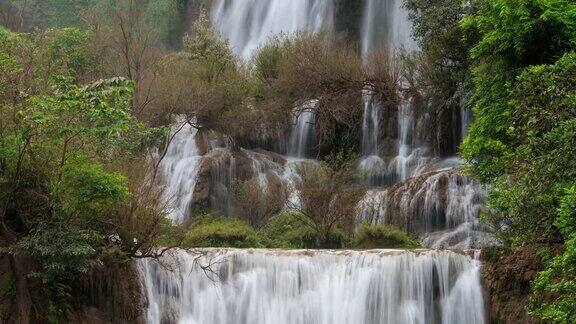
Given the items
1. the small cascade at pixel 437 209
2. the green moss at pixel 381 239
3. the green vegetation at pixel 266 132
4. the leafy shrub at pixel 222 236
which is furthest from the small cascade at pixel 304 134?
the green moss at pixel 381 239

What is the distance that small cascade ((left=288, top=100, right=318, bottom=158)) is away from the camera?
3216 centimetres

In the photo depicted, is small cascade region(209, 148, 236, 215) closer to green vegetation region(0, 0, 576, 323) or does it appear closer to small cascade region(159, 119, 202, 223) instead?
small cascade region(159, 119, 202, 223)

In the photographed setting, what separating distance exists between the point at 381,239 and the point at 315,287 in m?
4.33

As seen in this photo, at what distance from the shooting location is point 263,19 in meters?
42.1

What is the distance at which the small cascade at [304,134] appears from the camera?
3216cm

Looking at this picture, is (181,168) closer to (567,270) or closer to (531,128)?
(531,128)

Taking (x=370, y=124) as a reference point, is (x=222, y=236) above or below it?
below

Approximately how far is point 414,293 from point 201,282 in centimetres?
503

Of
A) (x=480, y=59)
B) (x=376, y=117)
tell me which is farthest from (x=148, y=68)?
(x=480, y=59)

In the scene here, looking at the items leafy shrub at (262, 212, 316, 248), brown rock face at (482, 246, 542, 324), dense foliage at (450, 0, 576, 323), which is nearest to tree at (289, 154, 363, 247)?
leafy shrub at (262, 212, 316, 248)

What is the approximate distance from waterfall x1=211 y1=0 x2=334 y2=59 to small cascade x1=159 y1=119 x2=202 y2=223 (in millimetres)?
8483

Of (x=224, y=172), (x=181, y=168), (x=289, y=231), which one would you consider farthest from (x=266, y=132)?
(x=289, y=231)

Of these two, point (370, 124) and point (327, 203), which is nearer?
point (327, 203)

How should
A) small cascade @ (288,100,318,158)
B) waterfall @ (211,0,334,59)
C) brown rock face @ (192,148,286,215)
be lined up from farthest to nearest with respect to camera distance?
waterfall @ (211,0,334,59) < small cascade @ (288,100,318,158) < brown rock face @ (192,148,286,215)
